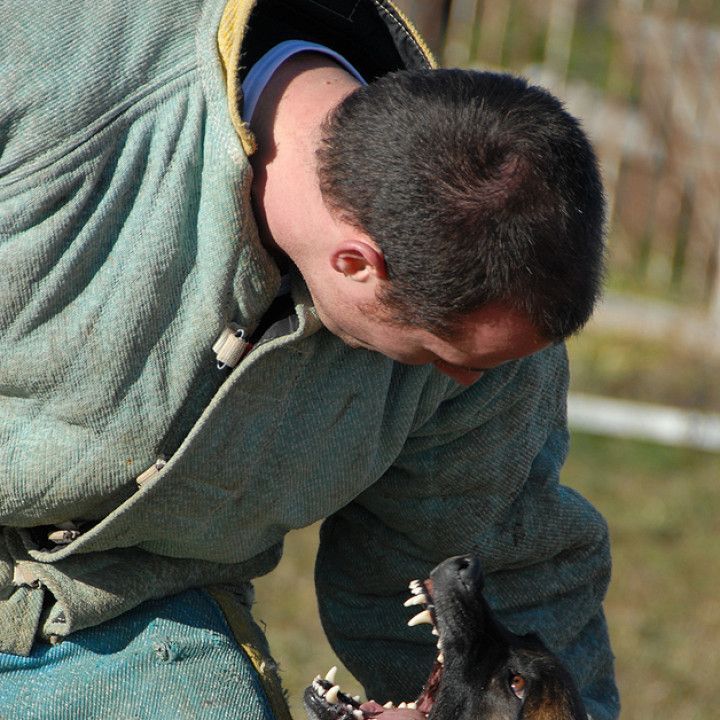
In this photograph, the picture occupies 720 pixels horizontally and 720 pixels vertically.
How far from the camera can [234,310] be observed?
8.21ft

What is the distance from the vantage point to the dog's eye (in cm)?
283

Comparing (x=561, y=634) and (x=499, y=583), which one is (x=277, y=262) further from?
(x=561, y=634)

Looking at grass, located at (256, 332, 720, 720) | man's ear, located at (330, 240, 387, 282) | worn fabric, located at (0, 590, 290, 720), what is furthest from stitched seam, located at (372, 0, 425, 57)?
grass, located at (256, 332, 720, 720)

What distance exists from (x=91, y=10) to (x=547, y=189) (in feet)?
2.96

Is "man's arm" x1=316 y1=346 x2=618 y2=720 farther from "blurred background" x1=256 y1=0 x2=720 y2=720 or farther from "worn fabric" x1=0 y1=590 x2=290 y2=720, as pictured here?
"blurred background" x1=256 y1=0 x2=720 y2=720

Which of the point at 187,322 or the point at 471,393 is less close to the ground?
the point at 187,322

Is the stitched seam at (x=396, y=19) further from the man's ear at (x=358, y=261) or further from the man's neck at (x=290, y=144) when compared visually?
the man's ear at (x=358, y=261)

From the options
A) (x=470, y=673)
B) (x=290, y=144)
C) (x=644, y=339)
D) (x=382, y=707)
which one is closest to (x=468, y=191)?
(x=290, y=144)

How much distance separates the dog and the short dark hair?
71 cm

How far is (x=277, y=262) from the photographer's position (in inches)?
101

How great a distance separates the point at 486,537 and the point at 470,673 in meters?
0.39

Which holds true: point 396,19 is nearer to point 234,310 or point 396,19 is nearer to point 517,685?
point 234,310

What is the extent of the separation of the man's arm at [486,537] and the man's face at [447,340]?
43cm

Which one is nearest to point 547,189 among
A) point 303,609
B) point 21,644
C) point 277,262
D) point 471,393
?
point 277,262
